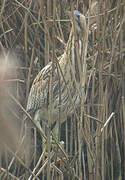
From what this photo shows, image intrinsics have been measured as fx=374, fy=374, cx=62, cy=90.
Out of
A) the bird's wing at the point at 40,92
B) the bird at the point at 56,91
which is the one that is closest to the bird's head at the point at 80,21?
the bird at the point at 56,91

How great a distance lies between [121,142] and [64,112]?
41cm

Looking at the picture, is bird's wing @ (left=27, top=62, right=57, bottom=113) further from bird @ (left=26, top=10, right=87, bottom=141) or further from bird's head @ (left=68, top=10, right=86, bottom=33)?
bird's head @ (left=68, top=10, right=86, bottom=33)

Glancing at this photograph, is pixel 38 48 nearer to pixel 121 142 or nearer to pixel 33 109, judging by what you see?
pixel 33 109

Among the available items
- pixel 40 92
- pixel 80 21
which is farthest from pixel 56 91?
pixel 80 21

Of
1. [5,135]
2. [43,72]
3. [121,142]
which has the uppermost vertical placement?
[5,135]

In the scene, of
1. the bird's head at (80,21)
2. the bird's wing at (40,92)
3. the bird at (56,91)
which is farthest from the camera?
the bird's wing at (40,92)

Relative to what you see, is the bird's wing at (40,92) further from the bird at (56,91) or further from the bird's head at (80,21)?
the bird's head at (80,21)

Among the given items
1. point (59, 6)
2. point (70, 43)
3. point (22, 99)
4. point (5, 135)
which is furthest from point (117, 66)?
point (5, 135)

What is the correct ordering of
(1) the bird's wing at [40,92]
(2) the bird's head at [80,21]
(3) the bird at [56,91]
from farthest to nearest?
1. (1) the bird's wing at [40,92]
2. (3) the bird at [56,91]
3. (2) the bird's head at [80,21]

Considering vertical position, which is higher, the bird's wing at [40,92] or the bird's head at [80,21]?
the bird's head at [80,21]

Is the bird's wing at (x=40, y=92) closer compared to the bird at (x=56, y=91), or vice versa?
the bird at (x=56, y=91)

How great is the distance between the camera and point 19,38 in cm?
219

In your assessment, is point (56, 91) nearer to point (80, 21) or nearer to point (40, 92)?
point (40, 92)

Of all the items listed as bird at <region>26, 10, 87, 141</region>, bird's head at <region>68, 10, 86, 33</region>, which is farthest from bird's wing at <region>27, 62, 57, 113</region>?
bird's head at <region>68, 10, 86, 33</region>
